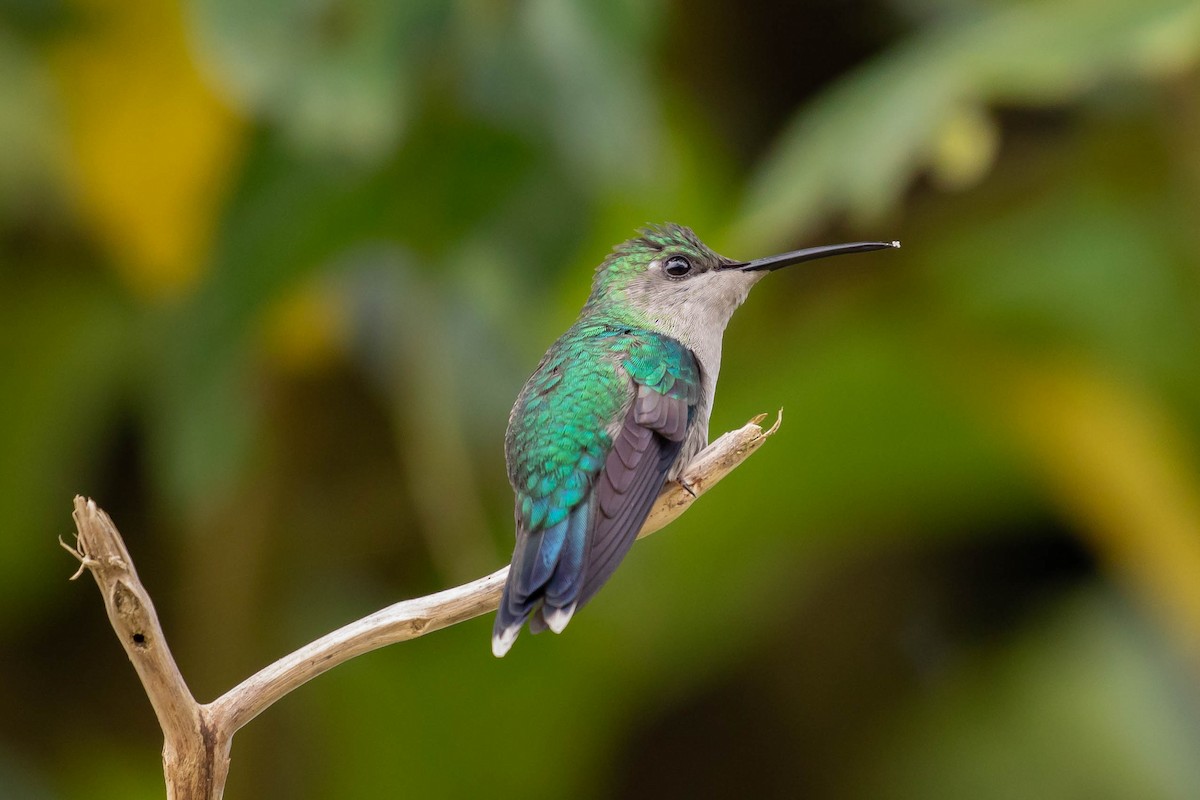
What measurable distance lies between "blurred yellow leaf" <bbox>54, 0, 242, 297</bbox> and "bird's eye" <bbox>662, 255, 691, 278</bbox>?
5.47ft

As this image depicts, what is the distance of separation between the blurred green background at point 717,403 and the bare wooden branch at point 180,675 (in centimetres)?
165

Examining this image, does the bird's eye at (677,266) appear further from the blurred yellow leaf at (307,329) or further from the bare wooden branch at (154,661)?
the blurred yellow leaf at (307,329)

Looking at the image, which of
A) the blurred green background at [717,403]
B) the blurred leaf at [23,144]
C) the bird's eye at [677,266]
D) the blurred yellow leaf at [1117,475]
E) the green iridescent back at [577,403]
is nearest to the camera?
the green iridescent back at [577,403]

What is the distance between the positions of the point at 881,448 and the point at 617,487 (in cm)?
276

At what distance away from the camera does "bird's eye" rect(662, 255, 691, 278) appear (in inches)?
67.1

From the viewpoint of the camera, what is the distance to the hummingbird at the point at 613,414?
1.01 m

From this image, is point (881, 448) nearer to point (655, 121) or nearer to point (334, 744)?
point (655, 121)

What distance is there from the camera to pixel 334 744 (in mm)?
4121

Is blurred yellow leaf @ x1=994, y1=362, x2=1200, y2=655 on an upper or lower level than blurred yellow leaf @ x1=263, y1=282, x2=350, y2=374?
lower

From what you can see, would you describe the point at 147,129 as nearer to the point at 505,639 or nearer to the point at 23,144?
the point at 23,144

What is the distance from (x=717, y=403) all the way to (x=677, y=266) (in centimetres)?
197

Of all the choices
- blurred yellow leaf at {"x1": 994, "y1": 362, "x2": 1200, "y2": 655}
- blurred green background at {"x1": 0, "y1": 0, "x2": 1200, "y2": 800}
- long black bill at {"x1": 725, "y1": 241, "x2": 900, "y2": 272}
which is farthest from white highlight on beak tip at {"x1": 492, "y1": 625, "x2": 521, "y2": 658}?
blurred yellow leaf at {"x1": 994, "y1": 362, "x2": 1200, "y2": 655}

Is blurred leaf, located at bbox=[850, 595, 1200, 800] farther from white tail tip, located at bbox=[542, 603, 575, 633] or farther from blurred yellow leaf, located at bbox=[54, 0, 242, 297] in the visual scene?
white tail tip, located at bbox=[542, 603, 575, 633]

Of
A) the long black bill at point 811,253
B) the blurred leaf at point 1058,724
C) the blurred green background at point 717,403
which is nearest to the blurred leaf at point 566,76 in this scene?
the blurred green background at point 717,403
